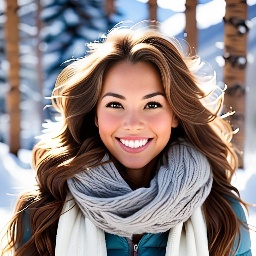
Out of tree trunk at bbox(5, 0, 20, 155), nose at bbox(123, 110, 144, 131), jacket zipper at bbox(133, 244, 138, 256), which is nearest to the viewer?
nose at bbox(123, 110, 144, 131)

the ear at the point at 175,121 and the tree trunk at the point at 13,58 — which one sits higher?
the tree trunk at the point at 13,58

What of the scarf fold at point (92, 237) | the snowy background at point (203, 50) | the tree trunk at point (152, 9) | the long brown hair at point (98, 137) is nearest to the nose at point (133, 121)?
the long brown hair at point (98, 137)

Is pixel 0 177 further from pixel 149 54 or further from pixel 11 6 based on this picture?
pixel 149 54

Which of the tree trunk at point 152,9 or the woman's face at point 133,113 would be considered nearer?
the woman's face at point 133,113

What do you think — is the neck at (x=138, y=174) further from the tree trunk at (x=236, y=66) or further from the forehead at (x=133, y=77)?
the tree trunk at (x=236, y=66)

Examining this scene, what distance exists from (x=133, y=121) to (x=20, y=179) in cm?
269

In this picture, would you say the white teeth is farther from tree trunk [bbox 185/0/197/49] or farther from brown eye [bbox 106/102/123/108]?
tree trunk [bbox 185/0/197/49]

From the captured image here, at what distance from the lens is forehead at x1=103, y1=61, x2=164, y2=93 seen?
2.25m

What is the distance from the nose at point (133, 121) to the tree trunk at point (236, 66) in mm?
2910

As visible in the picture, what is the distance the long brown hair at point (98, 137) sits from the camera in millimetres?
2291

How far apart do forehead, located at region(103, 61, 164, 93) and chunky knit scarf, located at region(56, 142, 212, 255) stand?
0.89 ft

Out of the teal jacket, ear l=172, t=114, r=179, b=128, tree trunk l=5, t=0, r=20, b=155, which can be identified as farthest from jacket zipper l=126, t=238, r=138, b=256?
tree trunk l=5, t=0, r=20, b=155

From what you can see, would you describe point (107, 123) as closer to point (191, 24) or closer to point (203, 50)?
point (191, 24)

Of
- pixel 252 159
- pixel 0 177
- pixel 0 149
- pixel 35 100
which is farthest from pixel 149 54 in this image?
pixel 35 100
